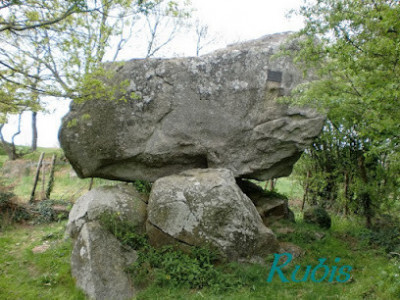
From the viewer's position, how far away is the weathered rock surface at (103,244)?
213 inches

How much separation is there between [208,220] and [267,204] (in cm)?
292

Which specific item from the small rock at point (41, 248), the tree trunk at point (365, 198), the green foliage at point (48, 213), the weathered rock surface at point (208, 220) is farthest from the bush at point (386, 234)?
the green foliage at point (48, 213)

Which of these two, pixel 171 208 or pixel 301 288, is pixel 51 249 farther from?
pixel 301 288

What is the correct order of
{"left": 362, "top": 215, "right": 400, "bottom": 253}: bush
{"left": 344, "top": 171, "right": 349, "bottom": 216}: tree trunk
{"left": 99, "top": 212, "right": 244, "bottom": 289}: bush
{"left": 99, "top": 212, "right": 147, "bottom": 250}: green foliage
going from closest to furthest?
{"left": 99, "top": 212, "right": 244, "bottom": 289}: bush → {"left": 99, "top": 212, "right": 147, "bottom": 250}: green foliage → {"left": 362, "top": 215, "right": 400, "bottom": 253}: bush → {"left": 344, "top": 171, "right": 349, "bottom": 216}: tree trunk

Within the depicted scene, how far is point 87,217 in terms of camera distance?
647cm

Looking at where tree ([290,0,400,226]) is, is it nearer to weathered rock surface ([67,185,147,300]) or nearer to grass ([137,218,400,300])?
grass ([137,218,400,300])

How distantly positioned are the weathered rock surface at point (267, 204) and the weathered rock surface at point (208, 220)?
182 cm

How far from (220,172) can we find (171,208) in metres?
1.34

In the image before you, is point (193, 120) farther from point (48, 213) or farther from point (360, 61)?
point (48, 213)

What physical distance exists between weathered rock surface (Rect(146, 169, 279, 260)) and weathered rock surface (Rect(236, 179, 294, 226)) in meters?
1.82

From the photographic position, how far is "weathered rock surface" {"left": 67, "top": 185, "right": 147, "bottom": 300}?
17.7 feet

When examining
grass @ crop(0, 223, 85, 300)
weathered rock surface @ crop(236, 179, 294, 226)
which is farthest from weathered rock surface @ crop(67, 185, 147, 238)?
weathered rock surface @ crop(236, 179, 294, 226)

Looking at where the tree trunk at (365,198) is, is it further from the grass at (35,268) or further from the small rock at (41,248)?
the small rock at (41,248)

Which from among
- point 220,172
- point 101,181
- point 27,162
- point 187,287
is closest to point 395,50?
point 220,172
